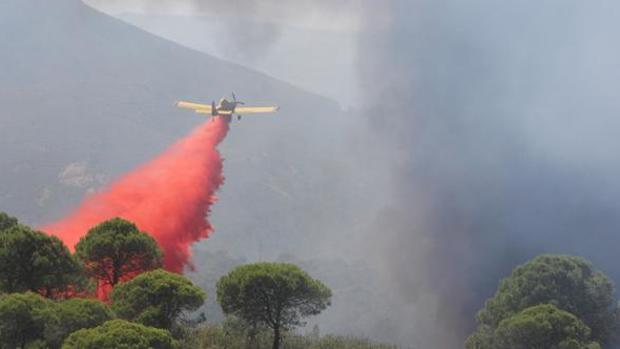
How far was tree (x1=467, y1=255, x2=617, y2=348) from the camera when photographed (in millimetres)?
96312

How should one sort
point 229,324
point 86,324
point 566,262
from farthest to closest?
1. point 566,262
2. point 229,324
3. point 86,324

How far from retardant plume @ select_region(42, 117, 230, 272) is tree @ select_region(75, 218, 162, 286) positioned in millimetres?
23702

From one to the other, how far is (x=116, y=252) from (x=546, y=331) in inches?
2023

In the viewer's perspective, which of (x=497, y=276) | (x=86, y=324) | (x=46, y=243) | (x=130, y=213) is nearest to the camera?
(x=86, y=324)

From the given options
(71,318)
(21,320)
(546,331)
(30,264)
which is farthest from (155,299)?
(546,331)

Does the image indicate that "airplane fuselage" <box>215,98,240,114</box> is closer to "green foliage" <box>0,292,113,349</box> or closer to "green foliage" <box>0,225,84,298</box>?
"green foliage" <box>0,225,84,298</box>

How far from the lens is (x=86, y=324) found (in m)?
65.6

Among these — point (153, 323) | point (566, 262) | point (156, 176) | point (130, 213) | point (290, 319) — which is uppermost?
point (156, 176)

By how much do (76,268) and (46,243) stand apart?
4375mm

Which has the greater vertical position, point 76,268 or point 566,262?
point 566,262

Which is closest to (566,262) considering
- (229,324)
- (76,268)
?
(229,324)

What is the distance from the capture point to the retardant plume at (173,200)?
12088 centimetres

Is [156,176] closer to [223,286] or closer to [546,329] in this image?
[223,286]

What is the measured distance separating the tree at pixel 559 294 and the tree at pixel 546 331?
12.0m
